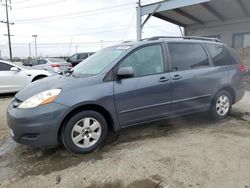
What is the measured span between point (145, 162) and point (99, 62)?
1.91 meters

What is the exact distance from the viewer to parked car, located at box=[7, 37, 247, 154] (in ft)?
10.8

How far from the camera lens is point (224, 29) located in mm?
15398

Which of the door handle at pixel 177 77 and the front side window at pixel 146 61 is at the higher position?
the front side window at pixel 146 61

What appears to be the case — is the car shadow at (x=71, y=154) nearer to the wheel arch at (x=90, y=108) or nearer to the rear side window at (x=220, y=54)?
the wheel arch at (x=90, y=108)

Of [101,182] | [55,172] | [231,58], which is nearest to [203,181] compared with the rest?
[101,182]

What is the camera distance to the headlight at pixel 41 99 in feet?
10.7

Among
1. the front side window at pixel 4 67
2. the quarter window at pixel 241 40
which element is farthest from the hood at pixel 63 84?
the quarter window at pixel 241 40

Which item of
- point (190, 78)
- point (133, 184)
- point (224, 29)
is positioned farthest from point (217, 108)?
point (224, 29)

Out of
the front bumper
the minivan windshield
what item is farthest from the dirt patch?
the minivan windshield

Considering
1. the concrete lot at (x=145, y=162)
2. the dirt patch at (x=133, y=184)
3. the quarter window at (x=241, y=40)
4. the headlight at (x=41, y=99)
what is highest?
the quarter window at (x=241, y=40)

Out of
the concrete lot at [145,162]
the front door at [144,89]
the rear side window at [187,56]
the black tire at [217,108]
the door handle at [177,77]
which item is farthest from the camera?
the black tire at [217,108]

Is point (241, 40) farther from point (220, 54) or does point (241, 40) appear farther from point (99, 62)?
point (99, 62)

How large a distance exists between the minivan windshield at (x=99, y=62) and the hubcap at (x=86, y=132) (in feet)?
2.66

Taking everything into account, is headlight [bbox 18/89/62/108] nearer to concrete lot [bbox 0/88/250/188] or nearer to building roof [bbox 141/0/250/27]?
concrete lot [bbox 0/88/250/188]
